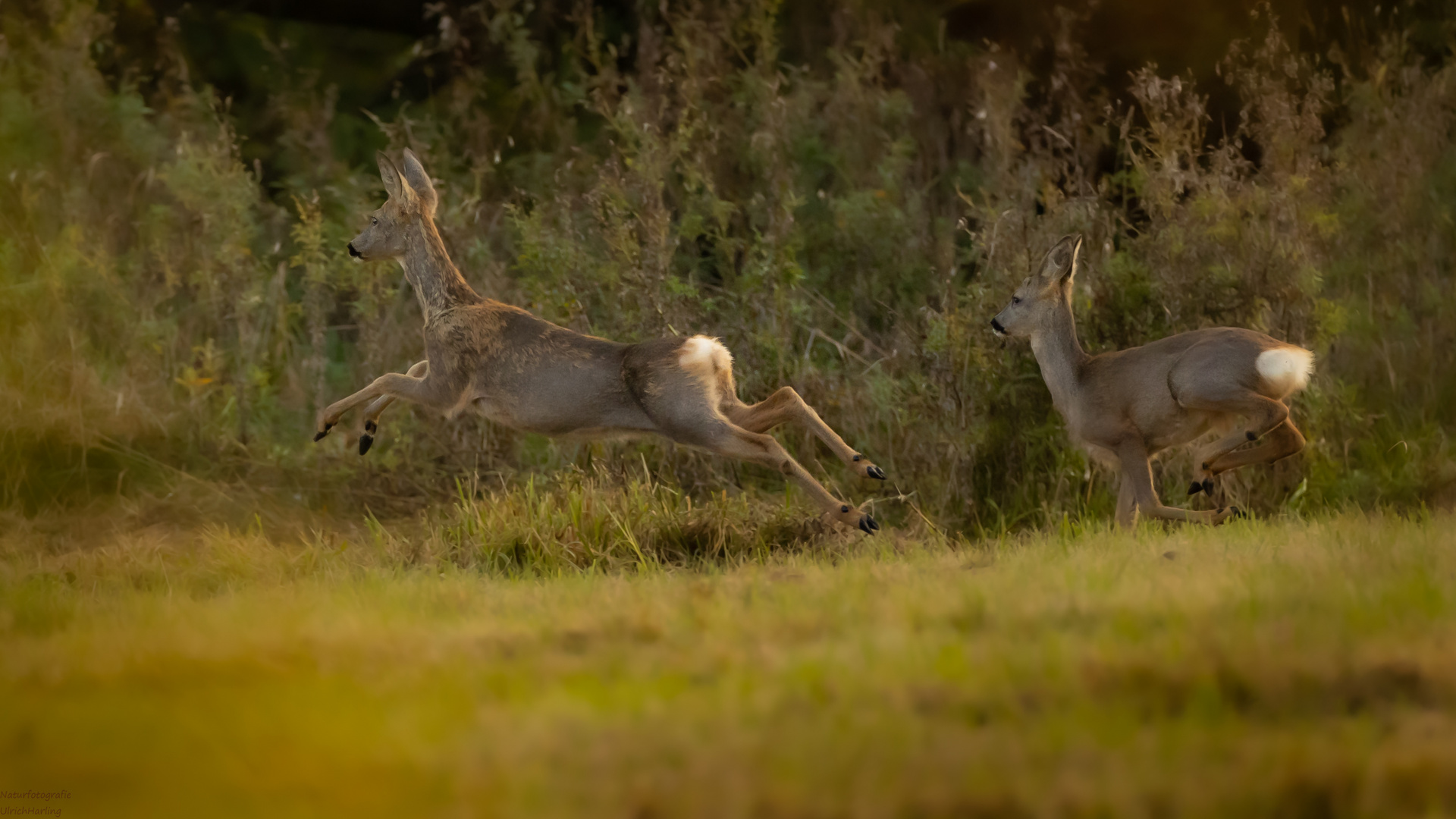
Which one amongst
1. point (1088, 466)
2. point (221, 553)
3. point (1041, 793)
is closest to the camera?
point (1041, 793)

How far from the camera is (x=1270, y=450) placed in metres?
6.57

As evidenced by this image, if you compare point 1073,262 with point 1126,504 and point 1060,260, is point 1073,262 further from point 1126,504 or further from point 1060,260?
point 1126,504

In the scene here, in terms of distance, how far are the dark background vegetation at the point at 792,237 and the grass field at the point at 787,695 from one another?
8.78 feet

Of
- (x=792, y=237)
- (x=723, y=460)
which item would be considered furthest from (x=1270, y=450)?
(x=792, y=237)

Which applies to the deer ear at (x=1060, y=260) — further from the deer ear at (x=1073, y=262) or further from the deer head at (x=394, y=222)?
the deer head at (x=394, y=222)

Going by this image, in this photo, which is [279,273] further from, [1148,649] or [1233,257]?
[1148,649]

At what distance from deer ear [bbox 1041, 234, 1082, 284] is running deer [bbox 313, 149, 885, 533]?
1.41 metres

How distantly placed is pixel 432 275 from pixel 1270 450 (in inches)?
164

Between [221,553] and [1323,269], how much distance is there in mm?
6162

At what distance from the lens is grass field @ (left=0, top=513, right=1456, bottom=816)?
260cm

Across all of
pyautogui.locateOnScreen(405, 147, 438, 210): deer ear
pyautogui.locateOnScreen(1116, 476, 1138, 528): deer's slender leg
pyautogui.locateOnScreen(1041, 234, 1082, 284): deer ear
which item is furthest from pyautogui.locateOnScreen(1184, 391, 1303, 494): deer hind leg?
pyautogui.locateOnScreen(405, 147, 438, 210): deer ear

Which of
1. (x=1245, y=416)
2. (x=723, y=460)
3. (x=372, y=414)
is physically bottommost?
(x=723, y=460)

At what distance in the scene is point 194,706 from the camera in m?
3.42

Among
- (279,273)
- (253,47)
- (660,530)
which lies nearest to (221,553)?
(660,530)
